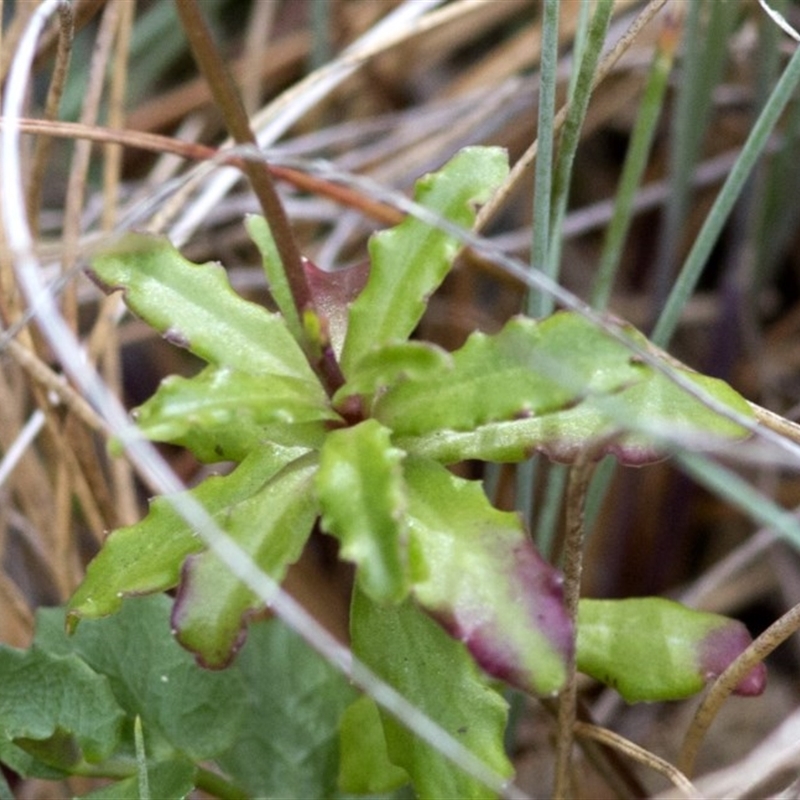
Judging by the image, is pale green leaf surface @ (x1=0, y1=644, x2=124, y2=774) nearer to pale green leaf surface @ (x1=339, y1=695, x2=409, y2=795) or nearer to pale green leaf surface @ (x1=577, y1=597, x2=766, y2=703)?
pale green leaf surface @ (x1=339, y1=695, x2=409, y2=795)

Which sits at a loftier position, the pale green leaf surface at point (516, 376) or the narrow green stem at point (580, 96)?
the narrow green stem at point (580, 96)

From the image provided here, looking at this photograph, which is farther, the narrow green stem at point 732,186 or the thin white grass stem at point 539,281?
the narrow green stem at point 732,186

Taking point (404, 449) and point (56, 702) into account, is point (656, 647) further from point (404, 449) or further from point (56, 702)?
point (56, 702)

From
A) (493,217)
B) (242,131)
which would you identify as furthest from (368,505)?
(493,217)

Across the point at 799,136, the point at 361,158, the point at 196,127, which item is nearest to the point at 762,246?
the point at 799,136

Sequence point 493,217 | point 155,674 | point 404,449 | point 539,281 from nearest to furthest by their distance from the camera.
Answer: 1. point 539,281
2. point 404,449
3. point 155,674
4. point 493,217

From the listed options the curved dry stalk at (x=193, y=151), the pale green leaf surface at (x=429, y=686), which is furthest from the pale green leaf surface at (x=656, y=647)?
the curved dry stalk at (x=193, y=151)

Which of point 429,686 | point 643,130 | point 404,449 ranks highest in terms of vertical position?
point 643,130

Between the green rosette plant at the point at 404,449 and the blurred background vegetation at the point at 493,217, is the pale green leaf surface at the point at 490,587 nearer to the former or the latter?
the green rosette plant at the point at 404,449
